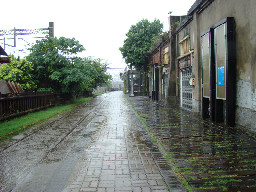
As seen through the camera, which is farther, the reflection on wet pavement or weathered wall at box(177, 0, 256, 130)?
weathered wall at box(177, 0, 256, 130)

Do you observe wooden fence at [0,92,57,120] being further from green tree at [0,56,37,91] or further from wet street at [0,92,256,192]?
wet street at [0,92,256,192]

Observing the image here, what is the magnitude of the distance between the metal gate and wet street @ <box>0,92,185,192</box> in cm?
649

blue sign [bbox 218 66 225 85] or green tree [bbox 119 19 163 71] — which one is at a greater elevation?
green tree [bbox 119 19 163 71]

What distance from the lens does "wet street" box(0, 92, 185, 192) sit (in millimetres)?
3598

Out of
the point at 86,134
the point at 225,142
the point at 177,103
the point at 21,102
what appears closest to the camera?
the point at 225,142

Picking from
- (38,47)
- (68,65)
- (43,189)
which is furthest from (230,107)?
(38,47)

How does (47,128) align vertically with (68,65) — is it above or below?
below

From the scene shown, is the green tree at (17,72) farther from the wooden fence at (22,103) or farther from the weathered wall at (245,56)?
the weathered wall at (245,56)

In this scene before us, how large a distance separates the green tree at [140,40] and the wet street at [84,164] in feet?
71.8

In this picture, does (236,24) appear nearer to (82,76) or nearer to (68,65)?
(82,76)

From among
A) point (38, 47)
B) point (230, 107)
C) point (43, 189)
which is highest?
Result: point (38, 47)

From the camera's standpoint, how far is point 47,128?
856 cm

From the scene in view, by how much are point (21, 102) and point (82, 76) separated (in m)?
6.51

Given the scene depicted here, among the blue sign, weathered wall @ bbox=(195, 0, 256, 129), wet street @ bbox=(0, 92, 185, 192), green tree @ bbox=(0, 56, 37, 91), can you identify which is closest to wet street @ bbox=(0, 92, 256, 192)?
wet street @ bbox=(0, 92, 185, 192)
